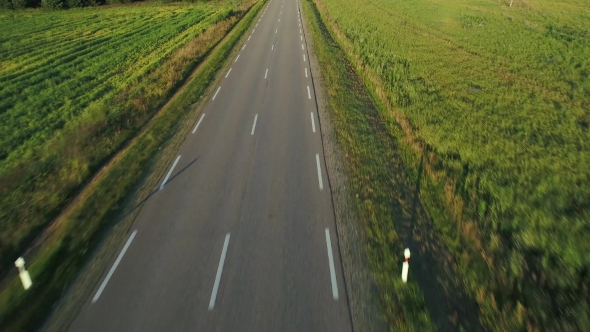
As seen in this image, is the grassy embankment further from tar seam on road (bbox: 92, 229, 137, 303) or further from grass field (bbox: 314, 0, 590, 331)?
grass field (bbox: 314, 0, 590, 331)

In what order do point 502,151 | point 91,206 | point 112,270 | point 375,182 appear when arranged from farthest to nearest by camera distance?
1. point 502,151
2. point 375,182
3. point 91,206
4. point 112,270

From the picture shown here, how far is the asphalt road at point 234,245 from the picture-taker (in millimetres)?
8023

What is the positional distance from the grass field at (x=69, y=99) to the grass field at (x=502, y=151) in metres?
12.1

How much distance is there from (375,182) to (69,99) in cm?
1891

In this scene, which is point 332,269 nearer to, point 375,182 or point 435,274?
point 435,274

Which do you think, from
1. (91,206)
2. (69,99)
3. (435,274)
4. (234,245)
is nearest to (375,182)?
(435,274)

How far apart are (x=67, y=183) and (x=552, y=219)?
15.7 metres

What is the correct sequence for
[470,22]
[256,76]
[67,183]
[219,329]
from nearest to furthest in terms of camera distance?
[219,329] < [67,183] < [256,76] < [470,22]

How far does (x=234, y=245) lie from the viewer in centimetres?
1001

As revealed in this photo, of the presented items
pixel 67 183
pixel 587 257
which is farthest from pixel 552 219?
pixel 67 183

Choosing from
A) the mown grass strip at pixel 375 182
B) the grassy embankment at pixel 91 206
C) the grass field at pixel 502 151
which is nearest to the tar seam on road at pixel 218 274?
the grassy embankment at pixel 91 206

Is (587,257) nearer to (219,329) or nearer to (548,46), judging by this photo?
(219,329)

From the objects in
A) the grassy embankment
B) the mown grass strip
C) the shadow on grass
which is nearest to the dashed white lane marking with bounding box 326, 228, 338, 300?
the mown grass strip

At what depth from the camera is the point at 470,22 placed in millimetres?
45406
